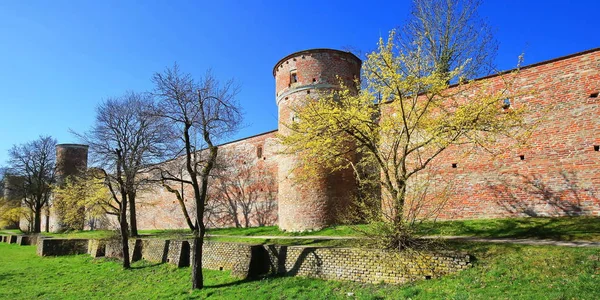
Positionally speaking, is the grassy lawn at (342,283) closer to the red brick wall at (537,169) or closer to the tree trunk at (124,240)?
the tree trunk at (124,240)

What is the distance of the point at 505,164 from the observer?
494 inches

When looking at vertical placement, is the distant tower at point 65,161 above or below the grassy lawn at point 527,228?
above

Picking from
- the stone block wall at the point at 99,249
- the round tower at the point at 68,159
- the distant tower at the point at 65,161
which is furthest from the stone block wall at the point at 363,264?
the round tower at the point at 68,159

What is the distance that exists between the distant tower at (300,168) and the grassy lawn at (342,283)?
14.8 feet

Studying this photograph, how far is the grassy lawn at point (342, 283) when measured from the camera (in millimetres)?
6633

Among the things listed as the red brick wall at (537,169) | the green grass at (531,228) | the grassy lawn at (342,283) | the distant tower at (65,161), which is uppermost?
the distant tower at (65,161)

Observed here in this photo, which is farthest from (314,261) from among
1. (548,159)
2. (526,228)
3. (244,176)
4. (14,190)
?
(14,190)

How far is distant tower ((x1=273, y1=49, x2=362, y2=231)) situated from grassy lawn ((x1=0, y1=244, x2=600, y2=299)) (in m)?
4.50

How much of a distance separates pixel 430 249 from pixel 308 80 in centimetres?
987

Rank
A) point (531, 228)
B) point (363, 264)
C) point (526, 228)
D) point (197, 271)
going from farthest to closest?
point (197, 271), point (526, 228), point (531, 228), point (363, 264)

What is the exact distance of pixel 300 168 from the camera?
15.4 m

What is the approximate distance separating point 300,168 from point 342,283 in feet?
21.9

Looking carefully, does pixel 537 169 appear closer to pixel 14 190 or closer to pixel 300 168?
pixel 300 168

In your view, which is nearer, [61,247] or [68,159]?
[61,247]
